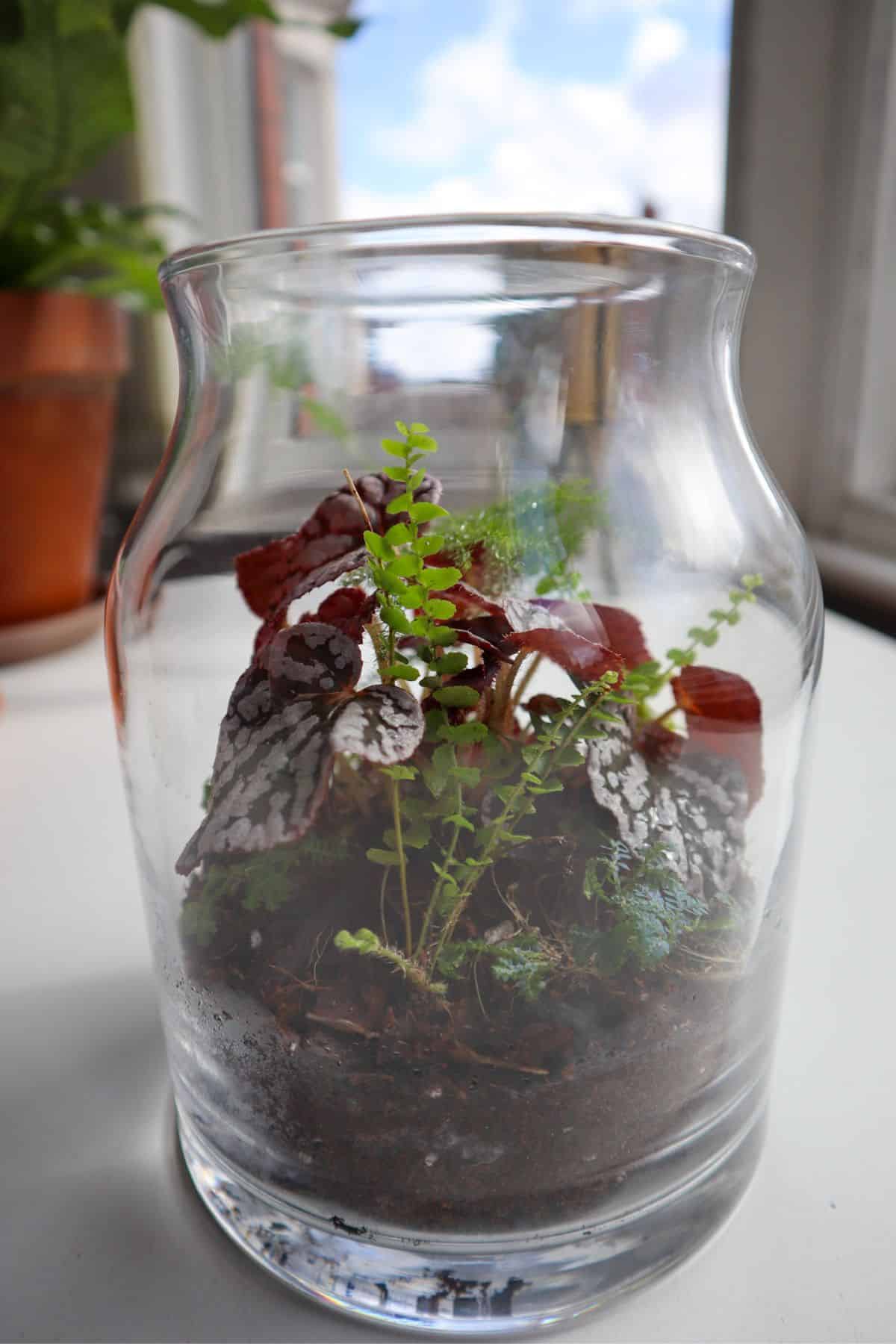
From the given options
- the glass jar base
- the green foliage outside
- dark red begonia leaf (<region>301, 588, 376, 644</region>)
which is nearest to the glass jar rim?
dark red begonia leaf (<region>301, 588, 376, 644</region>)

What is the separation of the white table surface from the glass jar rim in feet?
1.24

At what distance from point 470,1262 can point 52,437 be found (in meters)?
1.07

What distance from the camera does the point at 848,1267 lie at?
37cm

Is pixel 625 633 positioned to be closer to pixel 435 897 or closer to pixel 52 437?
pixel 435 897

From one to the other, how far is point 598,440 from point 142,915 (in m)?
0.44

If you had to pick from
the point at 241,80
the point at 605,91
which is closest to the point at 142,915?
the point at 605,91

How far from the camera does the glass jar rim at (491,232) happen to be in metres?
0.30

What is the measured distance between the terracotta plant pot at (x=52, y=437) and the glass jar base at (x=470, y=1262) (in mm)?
964

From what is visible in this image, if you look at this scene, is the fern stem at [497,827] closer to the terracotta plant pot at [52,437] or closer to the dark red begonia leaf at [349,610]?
the dark red begonia leaf at [349,610]

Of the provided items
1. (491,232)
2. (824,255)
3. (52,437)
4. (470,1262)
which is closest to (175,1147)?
(470,1262)

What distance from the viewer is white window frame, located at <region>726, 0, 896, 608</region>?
1.15 metres

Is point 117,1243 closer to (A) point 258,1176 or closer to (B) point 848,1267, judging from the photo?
(A) point 258,1176

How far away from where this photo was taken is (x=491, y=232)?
0.99ft

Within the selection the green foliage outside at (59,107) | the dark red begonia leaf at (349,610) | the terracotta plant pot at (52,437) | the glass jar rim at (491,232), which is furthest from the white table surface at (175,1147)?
the green foliage outside at (59,107)
